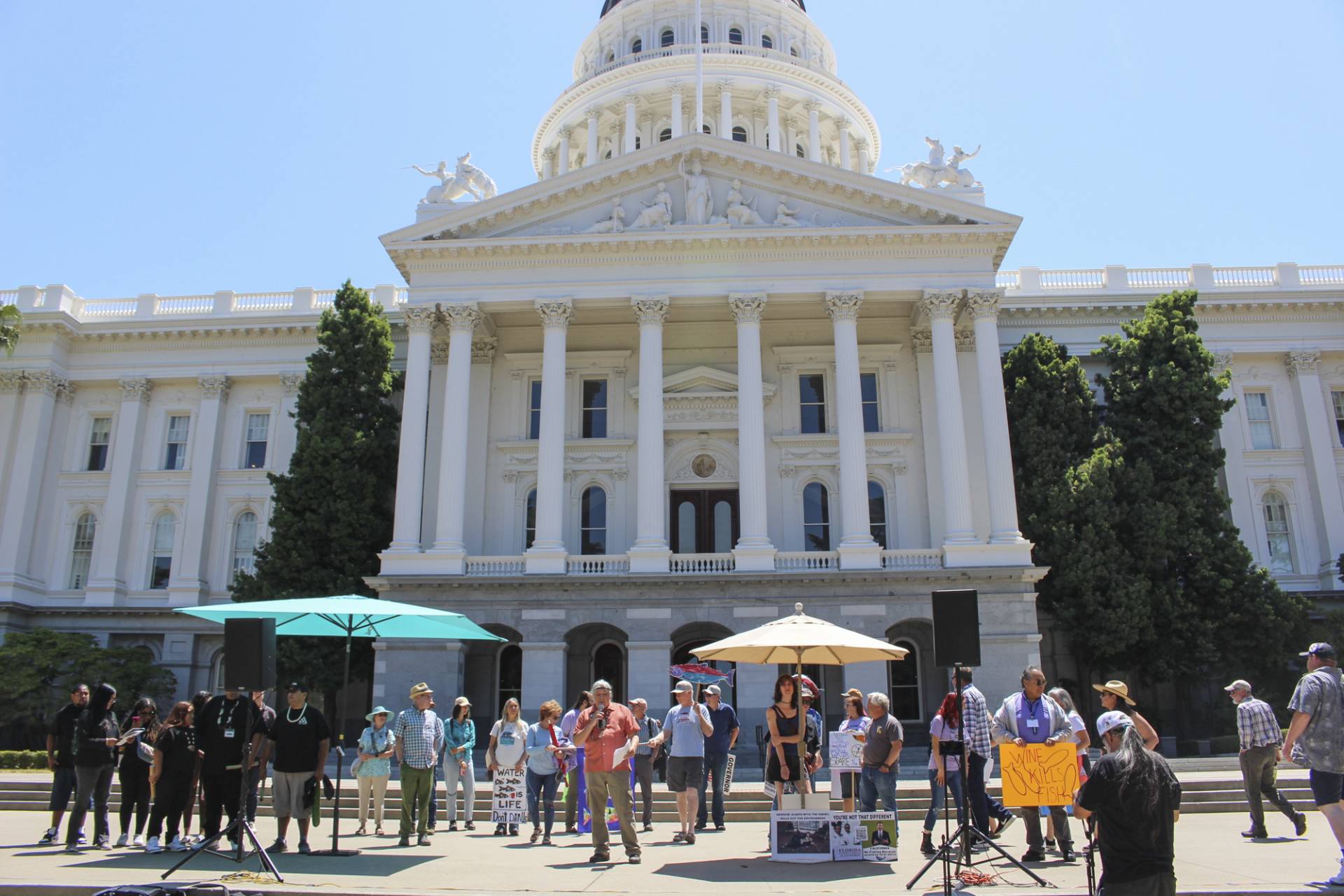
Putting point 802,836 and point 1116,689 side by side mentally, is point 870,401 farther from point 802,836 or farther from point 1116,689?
point 1116,689

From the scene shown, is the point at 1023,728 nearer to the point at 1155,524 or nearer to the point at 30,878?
the point at 30,878

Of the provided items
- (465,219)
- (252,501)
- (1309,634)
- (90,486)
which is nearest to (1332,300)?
(1309,634)

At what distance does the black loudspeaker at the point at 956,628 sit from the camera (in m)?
11.4

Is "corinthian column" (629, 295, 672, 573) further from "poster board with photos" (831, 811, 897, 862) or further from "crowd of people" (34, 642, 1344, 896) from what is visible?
"poster board with photos" (831, 811, 897, 862)

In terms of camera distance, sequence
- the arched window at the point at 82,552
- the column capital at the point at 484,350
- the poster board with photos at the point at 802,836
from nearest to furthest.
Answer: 1. the poster board with photos at the point at 802,836
2. the column capital at the point at 484,350
3. the arched window at the point at 82,552

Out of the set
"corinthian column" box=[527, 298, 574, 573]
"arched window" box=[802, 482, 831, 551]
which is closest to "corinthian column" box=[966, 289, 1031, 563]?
"arched window" box=[802, 482, 831, 551]

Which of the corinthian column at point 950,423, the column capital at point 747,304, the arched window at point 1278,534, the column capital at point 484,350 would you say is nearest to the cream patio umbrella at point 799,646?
the corinthian column at point 950,423

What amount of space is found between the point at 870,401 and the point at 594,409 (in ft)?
30.4

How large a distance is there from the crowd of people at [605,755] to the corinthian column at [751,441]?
46.4 ft

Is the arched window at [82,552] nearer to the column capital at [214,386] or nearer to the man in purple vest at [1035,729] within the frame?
the column capital at [214,386]

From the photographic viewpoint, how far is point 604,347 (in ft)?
121

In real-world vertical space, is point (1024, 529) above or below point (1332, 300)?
below

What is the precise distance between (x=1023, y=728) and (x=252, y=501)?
33.7 m

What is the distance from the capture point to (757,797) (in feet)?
61.7
